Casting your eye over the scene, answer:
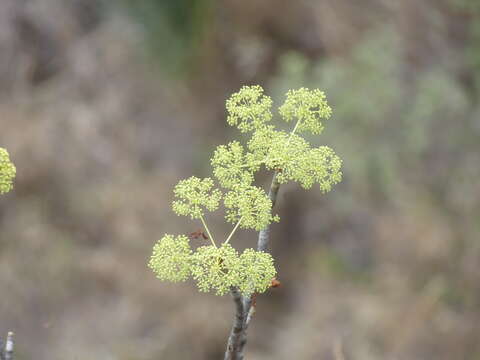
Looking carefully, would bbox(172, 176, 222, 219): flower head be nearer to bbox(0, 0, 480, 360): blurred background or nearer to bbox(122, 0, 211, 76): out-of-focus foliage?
bbox(0, 0, 480, 360): blurred background

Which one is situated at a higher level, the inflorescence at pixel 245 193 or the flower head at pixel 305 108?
the flower head at pixel 305 108

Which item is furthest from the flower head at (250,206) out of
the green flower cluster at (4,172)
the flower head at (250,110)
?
the green flower cluster at (4,172)

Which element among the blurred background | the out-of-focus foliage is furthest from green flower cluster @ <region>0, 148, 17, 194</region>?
the out-of-focus foliage

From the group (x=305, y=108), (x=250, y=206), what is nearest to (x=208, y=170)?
(x=305, y=108)

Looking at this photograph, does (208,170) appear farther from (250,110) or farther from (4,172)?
(4,172)

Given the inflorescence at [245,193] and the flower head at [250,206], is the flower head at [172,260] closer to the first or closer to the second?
the inflorescence at [245,193]

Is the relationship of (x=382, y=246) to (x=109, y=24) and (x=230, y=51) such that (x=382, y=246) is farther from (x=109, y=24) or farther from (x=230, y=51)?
(x=109, y=24)

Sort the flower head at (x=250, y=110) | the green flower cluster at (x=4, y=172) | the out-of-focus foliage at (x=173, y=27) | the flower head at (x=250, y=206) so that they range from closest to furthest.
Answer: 1. the green flower cluster at (x=4, y=172)
2. the flower head at (x=250, y=206)
3. the flower head at (x=250, y=110)
4. the out-of-focus foliage at (x=173, y=27)
